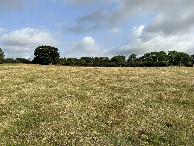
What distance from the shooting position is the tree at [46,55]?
212 feet

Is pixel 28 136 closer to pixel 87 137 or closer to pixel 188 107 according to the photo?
pixel 87 137

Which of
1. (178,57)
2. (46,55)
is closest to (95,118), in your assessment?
(46,55)

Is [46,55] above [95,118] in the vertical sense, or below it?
above

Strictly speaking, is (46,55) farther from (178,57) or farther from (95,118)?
(178,57)

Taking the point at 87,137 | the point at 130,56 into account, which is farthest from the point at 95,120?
the point at 130,56

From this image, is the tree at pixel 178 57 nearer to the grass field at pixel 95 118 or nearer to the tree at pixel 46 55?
the tree at pixel 46 55

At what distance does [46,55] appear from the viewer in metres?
64.8

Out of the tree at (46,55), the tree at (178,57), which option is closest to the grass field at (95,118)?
the tree at (46,55)

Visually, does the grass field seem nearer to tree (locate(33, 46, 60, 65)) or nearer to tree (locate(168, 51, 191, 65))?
tree (locate(33, 46, 60, 65))

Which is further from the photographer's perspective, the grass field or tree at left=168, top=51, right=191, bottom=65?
tree at left=168, top=51, right=191, bottom=65

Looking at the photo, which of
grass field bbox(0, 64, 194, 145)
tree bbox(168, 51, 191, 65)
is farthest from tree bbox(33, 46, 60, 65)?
tree bbox(168, 51, 191, 65)

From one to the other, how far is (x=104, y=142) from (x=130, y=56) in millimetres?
92309

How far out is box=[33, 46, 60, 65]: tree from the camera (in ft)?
212

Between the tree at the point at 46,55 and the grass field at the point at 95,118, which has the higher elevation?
the tree at the point at 46,55
